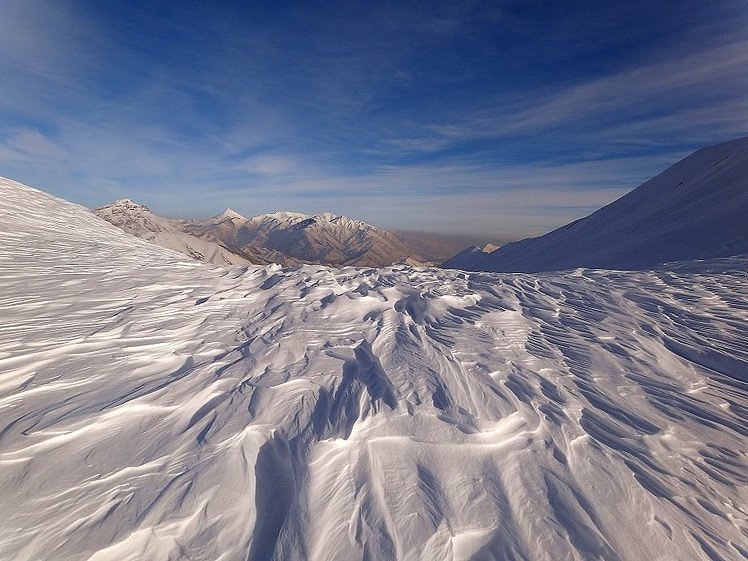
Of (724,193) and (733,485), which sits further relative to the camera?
(724,193)

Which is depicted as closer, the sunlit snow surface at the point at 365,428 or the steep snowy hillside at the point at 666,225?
the sunlit snow surface at the point at 365,428

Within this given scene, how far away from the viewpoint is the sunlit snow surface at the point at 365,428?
2211mm

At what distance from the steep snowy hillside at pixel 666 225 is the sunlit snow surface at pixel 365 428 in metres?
8.39

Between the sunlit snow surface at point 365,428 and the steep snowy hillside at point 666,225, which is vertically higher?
the steep snowy hillside at point 666,225

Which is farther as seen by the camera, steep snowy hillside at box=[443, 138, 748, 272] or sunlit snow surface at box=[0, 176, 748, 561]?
steep snowy hillside at box=[443, 138, 748, 272]

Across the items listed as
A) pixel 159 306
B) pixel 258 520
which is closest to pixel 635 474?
pixel 258 520

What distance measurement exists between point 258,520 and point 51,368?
8.74 ft

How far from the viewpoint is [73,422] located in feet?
9.35

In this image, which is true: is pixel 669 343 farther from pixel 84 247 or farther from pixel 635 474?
pixel 84 247

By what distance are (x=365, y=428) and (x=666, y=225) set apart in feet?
65.2

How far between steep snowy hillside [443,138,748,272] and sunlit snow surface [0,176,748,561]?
27.5 feet

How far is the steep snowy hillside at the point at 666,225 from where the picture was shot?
12516 mm

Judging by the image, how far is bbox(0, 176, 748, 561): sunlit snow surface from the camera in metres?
2.21

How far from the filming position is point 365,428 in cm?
291
